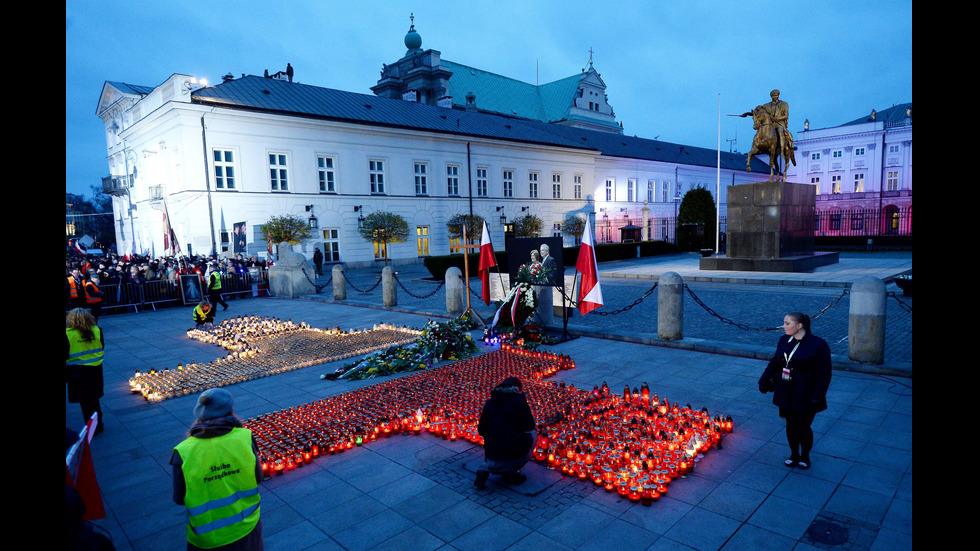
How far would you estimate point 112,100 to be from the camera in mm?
41312

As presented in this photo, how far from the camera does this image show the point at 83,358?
22.8ft

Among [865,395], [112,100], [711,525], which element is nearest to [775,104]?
[865,395]

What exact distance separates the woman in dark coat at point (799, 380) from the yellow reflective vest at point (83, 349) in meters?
8.17

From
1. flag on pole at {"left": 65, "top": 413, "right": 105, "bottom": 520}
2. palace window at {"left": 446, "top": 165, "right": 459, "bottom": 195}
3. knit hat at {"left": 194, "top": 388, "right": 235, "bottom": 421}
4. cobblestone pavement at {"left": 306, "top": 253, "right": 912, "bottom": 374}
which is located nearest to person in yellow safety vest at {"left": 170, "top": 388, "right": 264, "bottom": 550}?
knit hat at {"left": 194, "top": 388, "right": 235, "bottom": 421}

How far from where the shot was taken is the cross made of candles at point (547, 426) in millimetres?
5641

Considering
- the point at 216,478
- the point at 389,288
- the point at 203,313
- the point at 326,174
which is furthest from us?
the point at 326,174

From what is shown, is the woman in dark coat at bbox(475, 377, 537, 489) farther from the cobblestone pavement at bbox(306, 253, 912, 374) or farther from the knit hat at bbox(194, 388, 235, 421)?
the cobblestone pavement at bbox(306, 253, 912, 374)

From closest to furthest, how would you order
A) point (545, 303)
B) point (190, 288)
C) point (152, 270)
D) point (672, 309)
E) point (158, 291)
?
point (672, 309) → point (545, 303) → point (158, 291) → point (190, 288) → point (152, 270)

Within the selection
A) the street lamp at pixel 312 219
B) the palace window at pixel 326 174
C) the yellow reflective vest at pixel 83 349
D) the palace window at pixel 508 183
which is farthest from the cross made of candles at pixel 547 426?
the palace window at pixel 508 183

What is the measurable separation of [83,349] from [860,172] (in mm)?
65477

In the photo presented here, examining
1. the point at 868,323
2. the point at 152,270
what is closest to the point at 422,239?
the point at 152,270

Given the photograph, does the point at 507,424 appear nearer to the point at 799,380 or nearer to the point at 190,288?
the point at 799,380

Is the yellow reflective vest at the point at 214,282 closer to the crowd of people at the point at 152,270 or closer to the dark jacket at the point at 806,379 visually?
the crowd of people at the point at 152,270
